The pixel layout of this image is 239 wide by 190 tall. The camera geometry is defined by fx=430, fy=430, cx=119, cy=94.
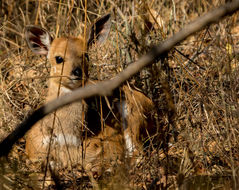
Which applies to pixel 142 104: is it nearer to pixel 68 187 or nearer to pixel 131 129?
pixel 131 129

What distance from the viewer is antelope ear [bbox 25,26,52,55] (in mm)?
3959

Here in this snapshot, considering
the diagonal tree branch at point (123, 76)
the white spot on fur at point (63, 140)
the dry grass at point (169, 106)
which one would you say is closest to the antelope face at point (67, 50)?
the dry grass at point (169, 106)

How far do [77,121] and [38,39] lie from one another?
2.89 ft

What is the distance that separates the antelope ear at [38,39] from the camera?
13.0 ft

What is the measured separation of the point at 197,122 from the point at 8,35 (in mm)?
3345

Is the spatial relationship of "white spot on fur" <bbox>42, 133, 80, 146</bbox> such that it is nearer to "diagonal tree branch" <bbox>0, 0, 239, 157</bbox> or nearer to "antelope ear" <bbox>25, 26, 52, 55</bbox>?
"antelope ear" <bbox>25, 26, 52, 55</bbox>

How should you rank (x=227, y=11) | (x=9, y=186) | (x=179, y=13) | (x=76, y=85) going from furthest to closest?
(x=179, y=13), (x=76, y=85), (x=9, y=186), (x=227, y=11)

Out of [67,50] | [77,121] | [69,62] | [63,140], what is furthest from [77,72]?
[63,140]

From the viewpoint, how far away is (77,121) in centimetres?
381

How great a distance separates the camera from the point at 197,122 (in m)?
3.77

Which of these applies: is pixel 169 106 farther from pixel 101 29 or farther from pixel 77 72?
pixel 101 29

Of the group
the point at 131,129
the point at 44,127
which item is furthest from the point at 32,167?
the point at 131,129

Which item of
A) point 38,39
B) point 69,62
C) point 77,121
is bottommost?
point 77,121

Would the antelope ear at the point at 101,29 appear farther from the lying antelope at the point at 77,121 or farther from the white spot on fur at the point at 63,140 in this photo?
the white spot on fur at the point at 63,140
